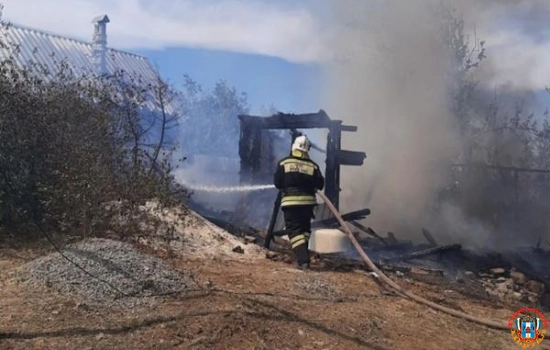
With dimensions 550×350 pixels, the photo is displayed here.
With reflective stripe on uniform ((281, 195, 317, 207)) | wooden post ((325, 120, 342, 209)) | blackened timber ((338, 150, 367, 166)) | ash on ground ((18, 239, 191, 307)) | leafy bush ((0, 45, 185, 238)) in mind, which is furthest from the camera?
blackened timber ((338, 150, 367, 166))

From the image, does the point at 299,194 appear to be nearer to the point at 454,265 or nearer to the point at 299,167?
the point at 299,167

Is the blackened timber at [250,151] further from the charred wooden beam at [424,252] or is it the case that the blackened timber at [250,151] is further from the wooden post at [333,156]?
the charred wooden beam at [424,252]

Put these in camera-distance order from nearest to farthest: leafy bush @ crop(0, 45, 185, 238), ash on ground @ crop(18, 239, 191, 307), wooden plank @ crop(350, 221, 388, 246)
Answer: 1. ash on ground @ crop(18, 239, 191, 307)
2. leafy bush @ crop(0, 45, 185, 238)
3. wooden plank @ crop(350, 221, 388, 246)

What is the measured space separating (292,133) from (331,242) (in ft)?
5.89

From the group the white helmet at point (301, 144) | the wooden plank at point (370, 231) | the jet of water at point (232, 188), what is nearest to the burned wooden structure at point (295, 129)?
the jet of water at point (232, 188)

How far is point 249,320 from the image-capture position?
14.2ft

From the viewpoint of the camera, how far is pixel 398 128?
18203 millimetres

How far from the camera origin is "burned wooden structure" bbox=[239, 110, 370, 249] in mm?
9984

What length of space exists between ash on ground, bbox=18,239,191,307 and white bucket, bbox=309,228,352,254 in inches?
132

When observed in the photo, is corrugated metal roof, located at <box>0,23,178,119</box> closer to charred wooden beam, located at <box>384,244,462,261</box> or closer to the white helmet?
charred wooden beam, located at <box>384,244,462,261</box>

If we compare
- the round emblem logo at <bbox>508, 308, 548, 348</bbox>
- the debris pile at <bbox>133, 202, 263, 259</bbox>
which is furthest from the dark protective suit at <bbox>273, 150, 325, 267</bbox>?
the round emblem logo at <bbox>508, 308, 548, 348</bbox>

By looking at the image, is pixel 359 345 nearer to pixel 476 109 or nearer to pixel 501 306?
pixel 501 306

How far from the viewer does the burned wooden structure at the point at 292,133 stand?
9.98 m

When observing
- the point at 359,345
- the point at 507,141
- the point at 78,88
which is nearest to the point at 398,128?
the point at 507,141
